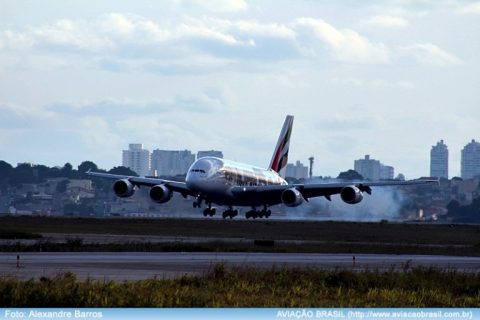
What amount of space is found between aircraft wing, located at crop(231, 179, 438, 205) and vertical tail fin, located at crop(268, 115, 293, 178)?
38.0ft

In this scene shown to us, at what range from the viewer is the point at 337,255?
190ft

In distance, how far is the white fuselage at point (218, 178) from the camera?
97625 mm

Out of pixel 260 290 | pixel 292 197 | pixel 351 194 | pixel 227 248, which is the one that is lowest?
pixel 260 290

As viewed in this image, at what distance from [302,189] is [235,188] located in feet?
23.5

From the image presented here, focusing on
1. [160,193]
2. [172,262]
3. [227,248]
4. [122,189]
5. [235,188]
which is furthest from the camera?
[122,189]

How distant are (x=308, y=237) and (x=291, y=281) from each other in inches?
1718

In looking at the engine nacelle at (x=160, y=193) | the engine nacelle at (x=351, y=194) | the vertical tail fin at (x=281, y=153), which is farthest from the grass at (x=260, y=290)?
the vertical tail fin at (x=281, y=153)

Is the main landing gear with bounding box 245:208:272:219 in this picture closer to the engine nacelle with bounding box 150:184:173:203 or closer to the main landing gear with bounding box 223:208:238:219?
the main landing gear with bounding box 223:208:238:219

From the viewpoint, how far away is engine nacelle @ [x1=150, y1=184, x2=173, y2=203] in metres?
103

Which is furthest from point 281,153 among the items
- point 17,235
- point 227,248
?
point 227,248

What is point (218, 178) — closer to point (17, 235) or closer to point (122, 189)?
point (122, 189)

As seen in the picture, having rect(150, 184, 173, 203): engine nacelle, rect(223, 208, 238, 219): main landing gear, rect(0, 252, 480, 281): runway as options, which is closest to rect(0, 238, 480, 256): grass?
rect(0, 252, 480, 281): runway

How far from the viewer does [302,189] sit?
345ft

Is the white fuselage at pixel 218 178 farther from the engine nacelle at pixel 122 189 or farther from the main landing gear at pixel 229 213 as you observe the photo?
the engine nacelle at pixel 122 189
